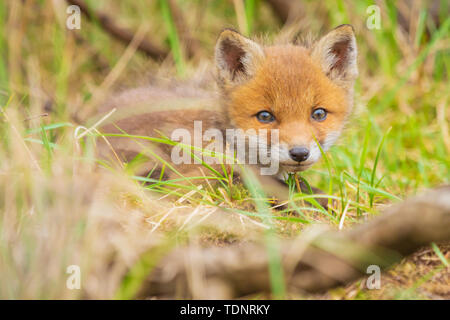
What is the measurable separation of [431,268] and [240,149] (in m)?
1.46

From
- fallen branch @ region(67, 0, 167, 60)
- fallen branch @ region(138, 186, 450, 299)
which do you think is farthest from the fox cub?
fallen branch @ region(67, 0, 167, 60)

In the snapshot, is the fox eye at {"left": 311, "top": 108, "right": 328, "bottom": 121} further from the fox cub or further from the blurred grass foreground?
the blurred grass foreground

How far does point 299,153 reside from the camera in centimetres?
296

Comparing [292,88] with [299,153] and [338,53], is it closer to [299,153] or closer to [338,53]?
[299,153]

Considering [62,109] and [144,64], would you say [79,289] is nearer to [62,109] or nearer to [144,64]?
[62,109]

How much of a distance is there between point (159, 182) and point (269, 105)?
0.91 m

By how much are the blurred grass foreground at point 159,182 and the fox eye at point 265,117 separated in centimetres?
48

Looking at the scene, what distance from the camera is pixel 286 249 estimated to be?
Answer: 6.70ft

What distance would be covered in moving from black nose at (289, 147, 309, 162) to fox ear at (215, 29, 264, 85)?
690mm

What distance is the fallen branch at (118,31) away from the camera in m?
5.38

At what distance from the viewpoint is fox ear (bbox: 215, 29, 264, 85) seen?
332 centimetres

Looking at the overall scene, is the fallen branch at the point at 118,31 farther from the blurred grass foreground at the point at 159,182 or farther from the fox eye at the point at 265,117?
the fox eye at the point at 265,117

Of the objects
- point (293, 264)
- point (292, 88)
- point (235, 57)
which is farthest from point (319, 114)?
point (293, 264)

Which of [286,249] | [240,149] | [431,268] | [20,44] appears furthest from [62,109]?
[431,268]
